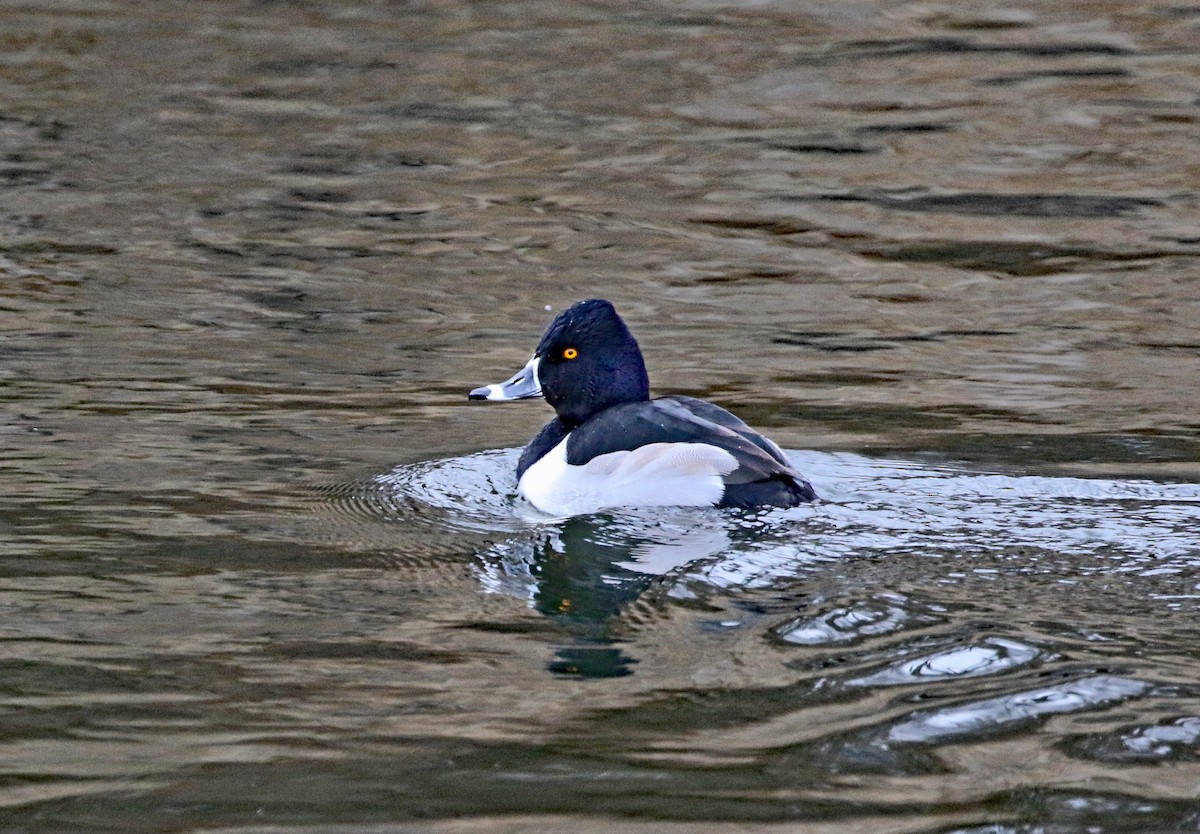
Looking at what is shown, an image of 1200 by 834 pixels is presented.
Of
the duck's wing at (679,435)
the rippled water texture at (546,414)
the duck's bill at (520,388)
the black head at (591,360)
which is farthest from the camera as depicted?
the duck's bill at (520,388)

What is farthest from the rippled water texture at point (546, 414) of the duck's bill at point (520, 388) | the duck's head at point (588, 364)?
the duck's head at point (588, 364)

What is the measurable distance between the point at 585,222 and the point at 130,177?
3.89 m

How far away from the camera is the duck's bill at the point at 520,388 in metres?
7.51

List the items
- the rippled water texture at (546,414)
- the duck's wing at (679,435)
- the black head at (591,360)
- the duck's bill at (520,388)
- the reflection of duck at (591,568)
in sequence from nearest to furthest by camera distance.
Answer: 1. the rippled water texture at (546,414)
2. the reflection of duck at (591,568)
3. the duck's wing at (679,435)
4. the black head at (591,360)
5. the duck's bill at (520,388)

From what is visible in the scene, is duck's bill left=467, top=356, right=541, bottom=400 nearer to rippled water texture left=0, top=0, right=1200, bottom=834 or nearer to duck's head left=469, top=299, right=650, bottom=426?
duck's head left=469, top=299, right=650, bottom=426

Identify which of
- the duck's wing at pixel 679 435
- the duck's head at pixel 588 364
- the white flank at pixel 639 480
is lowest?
the white flank at pixel 639 480

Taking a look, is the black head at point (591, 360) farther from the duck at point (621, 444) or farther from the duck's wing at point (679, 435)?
the duck's wing at point (679, 435)

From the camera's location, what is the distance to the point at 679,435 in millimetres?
6758

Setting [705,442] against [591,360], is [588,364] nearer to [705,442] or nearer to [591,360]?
[591,360]

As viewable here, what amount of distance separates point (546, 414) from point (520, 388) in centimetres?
199

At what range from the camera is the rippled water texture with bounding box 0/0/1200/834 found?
4223mm

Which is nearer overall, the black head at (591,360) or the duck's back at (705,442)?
the duck's back at (705,442)

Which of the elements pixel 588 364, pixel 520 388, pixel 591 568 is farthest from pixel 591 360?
pixel 591 568

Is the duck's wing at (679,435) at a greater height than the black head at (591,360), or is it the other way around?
the black head at (591,360)
